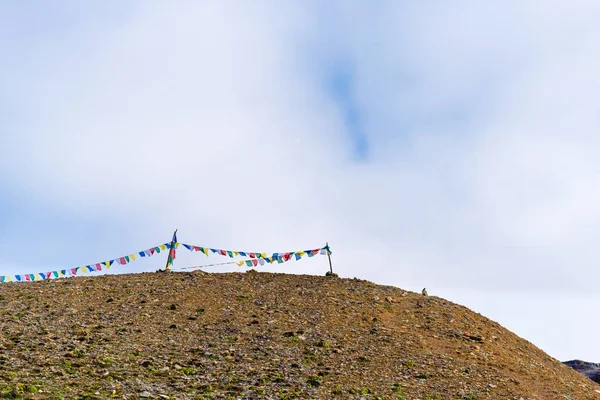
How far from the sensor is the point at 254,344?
1689 cm

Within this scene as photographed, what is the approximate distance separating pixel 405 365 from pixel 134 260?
17.2 meters

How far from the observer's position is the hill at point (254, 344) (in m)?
13.5

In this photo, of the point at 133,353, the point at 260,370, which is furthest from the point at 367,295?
the point at 133,353

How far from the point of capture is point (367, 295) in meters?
23.0

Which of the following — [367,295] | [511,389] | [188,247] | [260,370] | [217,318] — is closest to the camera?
[260,370]

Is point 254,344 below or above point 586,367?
below

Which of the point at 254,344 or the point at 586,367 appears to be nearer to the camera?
the point at 254,344

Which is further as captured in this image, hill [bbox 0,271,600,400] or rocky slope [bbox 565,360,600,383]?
rocky slope [bbox 565,360,600,383]

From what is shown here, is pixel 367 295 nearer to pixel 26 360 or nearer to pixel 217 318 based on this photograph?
pixel 217 318

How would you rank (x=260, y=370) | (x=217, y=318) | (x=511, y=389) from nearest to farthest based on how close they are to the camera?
(x=260, y=370) < (x=511, y=389) < (x=217, y=318)

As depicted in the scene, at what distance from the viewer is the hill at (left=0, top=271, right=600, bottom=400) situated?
44.3 feet

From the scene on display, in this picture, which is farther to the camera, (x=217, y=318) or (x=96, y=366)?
(x=217, y=318)

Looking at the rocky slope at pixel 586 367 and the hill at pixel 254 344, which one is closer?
Result: the hill at pixel 254 344

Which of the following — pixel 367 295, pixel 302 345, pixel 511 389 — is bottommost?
pixel 511 389
